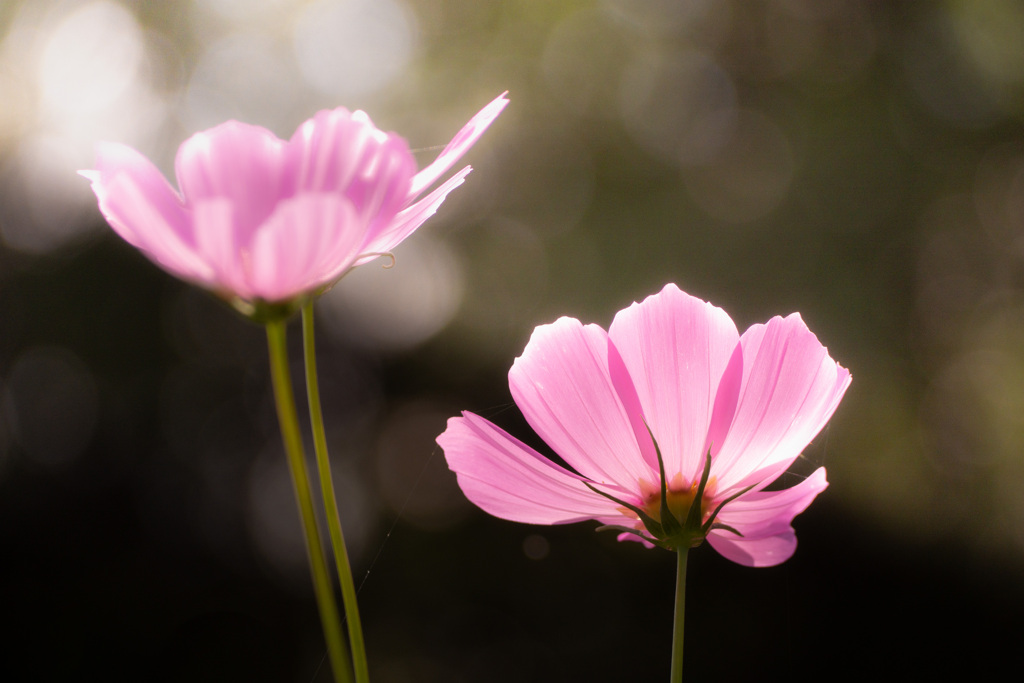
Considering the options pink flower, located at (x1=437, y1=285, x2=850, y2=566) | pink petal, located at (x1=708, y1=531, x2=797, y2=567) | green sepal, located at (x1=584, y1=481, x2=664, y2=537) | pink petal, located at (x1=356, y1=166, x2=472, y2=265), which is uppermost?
pink petal, located at (x1=356, y1=166, x2=472, y2=265)

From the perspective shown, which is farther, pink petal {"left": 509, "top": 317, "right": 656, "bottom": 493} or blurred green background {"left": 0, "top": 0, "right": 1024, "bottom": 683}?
blurred green background {"left": 0, "top": 0, "right": 1024, "bottom": 683}

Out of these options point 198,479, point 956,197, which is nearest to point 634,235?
point 956,197

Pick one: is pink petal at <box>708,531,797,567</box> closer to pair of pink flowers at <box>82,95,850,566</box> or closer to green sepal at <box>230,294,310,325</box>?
pair of pink flowers at <box>82,95,850,566</box>

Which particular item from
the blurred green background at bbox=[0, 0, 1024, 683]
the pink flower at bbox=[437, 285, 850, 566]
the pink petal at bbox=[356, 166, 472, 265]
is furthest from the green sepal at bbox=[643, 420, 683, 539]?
the blurred green background at bbox=[0, 0, 1024, 683]

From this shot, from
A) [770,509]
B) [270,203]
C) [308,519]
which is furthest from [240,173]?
[770,509]

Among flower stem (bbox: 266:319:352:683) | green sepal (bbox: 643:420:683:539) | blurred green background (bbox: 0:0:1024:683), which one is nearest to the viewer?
flower stem (bbox: 266:319:352:683)
